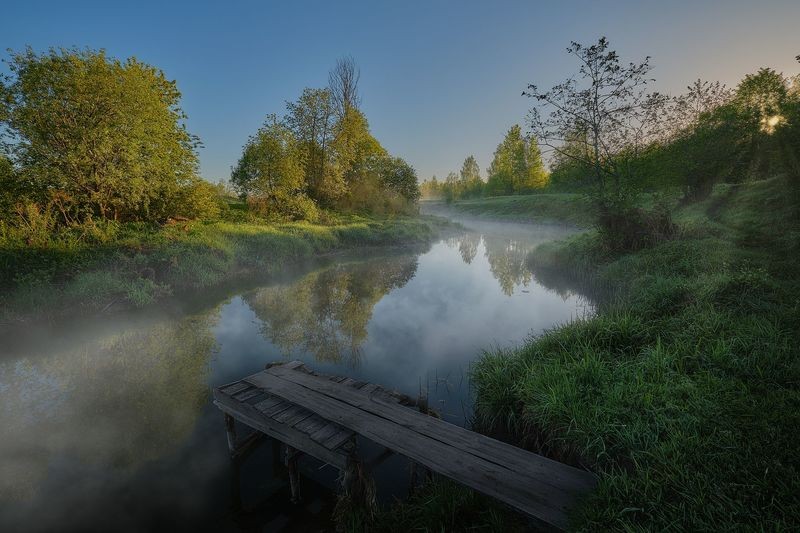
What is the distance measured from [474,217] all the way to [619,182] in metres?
42.2

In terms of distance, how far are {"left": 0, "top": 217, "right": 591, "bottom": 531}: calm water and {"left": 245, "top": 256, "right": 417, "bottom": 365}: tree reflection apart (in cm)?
7

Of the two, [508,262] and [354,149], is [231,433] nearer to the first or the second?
[508,262]

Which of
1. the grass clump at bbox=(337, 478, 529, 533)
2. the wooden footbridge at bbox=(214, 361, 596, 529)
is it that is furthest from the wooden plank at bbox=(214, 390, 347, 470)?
the grass clump at bbox=(337, 478, 529, 533)

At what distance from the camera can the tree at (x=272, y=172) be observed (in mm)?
23000

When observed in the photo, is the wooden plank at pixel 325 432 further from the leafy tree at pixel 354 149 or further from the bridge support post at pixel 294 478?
the leafy tree at pixel 354 149

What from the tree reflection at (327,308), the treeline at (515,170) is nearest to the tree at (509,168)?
the treeline at (515,170)

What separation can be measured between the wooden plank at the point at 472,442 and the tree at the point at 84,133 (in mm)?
13450

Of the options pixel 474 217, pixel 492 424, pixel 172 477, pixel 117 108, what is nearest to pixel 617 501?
pixel 492 424

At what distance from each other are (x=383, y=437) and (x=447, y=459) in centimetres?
73

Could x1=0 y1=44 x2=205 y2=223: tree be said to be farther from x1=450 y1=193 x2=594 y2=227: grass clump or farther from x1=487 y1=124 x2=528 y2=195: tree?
x1=487 y1=124 x2=528 y2=195: tree

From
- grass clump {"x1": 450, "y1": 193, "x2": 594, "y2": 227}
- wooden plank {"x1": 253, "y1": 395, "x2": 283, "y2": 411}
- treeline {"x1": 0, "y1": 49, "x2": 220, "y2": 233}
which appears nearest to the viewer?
wooden plank {"x1": 253, "y1": 395, "x2": 283, "y2": 411}

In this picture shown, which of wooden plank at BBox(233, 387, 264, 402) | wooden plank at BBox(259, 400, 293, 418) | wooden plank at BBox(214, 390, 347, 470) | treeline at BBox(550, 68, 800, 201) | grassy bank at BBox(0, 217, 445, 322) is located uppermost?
treeline at BBox(550, 68, 800, 201)

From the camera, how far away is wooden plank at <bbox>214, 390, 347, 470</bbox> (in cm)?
343

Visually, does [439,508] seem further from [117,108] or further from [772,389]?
[117,108]
